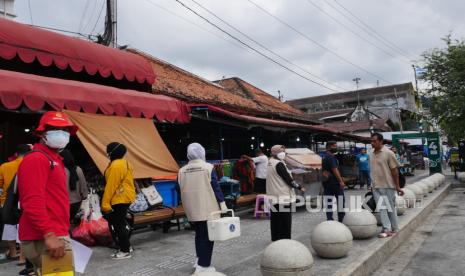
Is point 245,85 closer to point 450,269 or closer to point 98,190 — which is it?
point 98,190

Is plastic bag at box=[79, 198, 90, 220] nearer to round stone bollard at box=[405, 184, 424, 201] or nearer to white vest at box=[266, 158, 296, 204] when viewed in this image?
white vest at box=[266, 158, 296, 204]

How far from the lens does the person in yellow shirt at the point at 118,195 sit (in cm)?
637

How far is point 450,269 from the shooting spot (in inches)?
236

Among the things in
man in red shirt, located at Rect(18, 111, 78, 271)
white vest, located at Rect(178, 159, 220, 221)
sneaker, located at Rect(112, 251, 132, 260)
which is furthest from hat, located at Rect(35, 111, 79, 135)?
sneaker, located at Rect(112, 251, 132, 260)

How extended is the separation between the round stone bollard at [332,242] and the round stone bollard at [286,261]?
1109mm

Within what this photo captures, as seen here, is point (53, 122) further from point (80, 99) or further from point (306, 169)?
point (306, 169)

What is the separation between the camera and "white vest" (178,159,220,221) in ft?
17.5

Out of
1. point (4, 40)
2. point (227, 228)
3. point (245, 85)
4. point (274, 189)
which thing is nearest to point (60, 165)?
point (227, 228)

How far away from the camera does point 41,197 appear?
2.91 m

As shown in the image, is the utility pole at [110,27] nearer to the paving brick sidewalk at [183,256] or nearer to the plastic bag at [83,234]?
the paving brick sidewalk at [183,256]

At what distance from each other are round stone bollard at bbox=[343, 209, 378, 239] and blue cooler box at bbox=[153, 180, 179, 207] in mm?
4159

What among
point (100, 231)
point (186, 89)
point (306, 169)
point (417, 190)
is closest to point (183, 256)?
point (100, 231)

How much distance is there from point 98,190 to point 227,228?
4073 mm

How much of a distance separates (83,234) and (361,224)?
499 centimetres
